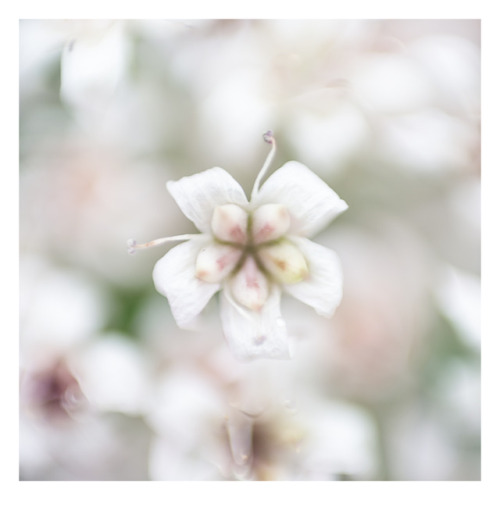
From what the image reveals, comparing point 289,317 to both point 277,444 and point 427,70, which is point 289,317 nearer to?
point 277,444

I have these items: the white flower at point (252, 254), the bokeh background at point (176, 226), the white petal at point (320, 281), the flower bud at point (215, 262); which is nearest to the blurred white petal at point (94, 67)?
the bokeh background at point (176, 226)

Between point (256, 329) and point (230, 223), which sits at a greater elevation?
point (230, 223)

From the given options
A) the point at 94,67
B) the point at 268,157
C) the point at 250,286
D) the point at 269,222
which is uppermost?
the point at 94,67

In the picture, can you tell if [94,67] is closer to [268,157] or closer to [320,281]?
[268,157]

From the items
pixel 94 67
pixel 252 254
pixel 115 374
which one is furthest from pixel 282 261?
pixel 94 67

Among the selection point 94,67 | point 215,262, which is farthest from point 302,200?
point 94,67

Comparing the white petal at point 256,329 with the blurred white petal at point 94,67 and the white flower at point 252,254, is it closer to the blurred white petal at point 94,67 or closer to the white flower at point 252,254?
the white flower at point 252,254

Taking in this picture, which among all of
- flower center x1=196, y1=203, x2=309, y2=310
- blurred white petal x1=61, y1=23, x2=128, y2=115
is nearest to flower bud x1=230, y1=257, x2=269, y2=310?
flower center x1=196, y1=203, x2=309, y2=310

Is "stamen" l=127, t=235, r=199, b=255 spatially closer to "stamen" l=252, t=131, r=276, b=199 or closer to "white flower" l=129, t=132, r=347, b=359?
"white flower" l=129, t=132, r=347, b=359
